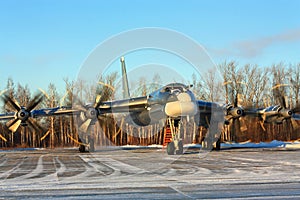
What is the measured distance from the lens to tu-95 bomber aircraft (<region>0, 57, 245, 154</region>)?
2231cm

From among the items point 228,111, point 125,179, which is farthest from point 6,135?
point 125,179

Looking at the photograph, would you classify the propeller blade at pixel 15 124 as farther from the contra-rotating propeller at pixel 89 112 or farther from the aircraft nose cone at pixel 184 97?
the aircraft nose cone at pixel 184 97

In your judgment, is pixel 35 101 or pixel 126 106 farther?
pixel 35 101

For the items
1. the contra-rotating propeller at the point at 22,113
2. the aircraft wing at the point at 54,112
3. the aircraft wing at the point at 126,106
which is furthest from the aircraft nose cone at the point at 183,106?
the contra-rotating propeller at the point at 22,113

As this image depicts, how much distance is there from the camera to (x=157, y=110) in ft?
80.4

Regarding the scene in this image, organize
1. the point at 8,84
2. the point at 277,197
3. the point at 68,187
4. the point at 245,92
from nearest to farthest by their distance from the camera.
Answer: the point at 277,197, the point at 68,187, the point at 245,92, the point at 8,84

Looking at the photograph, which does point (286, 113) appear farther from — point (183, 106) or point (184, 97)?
point (183, 106)

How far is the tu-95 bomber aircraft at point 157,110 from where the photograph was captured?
878 inches

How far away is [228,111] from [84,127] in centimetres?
985

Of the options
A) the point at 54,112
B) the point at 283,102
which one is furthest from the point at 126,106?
the point at 283,102

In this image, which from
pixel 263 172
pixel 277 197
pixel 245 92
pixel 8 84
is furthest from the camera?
pixel 8 84

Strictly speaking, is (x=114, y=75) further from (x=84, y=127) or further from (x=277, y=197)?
(x=277, y=197)

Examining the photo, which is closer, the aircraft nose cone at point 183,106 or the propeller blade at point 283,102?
the aircraft nose cone at point 183,106

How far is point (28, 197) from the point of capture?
8.00 m
